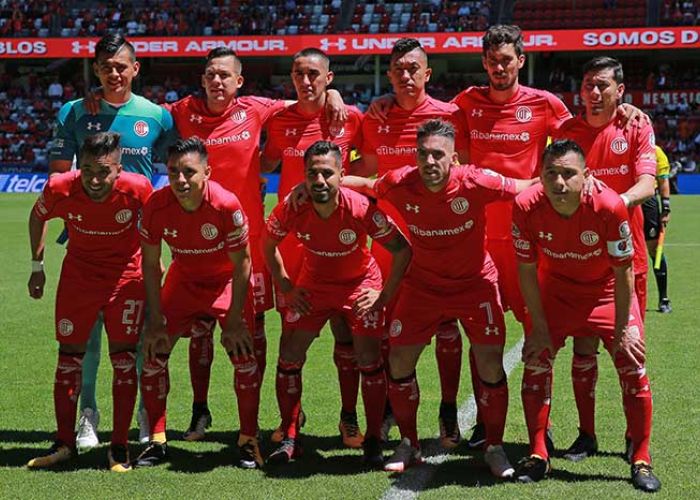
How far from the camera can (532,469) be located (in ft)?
17.1

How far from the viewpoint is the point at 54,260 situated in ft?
51.3

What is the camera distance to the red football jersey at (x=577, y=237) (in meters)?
5.16

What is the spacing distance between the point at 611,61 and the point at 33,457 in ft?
13.3

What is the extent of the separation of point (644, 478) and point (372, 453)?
1479 mm

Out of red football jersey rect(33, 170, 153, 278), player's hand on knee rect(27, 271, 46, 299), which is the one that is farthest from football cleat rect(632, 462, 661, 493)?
player's hand on knee rect(27, 271, 46, 299)

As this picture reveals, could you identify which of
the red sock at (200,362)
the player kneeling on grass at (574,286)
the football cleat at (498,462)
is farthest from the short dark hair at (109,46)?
the football cleat at (498,462)

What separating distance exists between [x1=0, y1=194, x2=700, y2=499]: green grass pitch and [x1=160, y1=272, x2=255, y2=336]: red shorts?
0.80m

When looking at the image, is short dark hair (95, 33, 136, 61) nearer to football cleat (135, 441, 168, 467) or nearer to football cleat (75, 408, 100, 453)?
football cleat (75, 408, 100, 453)

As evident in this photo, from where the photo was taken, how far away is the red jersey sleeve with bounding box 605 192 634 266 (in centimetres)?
513

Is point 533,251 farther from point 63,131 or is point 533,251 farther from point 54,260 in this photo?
point 54,260

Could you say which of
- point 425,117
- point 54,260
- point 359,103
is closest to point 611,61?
point 425,117


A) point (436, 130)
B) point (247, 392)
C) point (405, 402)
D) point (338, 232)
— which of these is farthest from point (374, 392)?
point (436, 130)

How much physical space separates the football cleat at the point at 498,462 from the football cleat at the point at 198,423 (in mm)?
1859

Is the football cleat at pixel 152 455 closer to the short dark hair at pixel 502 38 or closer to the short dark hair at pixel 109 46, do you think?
the short dark hair at pixel 109 46
